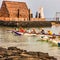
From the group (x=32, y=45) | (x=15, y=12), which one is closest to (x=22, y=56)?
(x=32, y=45)

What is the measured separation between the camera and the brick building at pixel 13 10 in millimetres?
88500

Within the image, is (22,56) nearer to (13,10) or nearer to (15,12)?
(15,12)

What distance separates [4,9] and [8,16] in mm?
3179

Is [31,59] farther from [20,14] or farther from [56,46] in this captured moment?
[20,14]

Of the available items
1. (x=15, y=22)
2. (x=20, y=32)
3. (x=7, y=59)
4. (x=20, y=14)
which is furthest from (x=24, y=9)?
(x=7, y=59)

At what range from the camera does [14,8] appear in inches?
3509

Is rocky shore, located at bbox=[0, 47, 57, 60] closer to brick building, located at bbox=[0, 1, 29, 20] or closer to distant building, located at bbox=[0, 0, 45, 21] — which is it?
distant building, located at bbox=[0, 0, 45, 21]

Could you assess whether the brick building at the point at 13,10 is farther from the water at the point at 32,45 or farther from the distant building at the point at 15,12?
the water at the point at 32,45

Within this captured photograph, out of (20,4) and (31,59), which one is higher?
(20,4)

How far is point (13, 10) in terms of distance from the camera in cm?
8931

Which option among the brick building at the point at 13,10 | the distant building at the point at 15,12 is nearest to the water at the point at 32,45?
the distant building at the point at 15,12

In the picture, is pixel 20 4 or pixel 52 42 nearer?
pixel 52 42

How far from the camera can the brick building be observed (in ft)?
290

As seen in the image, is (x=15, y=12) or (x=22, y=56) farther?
(x=15, y=12)
